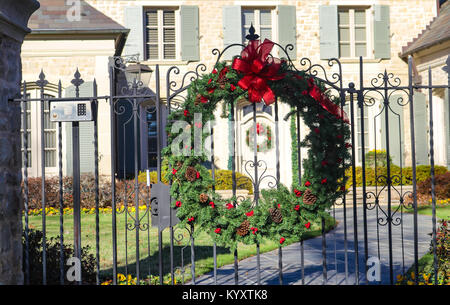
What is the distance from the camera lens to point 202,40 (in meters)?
13.9

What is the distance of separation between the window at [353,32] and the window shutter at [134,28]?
561 centimetres

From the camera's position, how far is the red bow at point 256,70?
4258mm

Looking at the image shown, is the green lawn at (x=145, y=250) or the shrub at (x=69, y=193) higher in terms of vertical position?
the shrub at (x=69, y=193)

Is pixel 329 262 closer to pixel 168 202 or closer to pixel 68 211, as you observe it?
pixel 168 202

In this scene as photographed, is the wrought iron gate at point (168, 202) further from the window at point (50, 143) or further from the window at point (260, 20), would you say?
the window at point (260, 20)

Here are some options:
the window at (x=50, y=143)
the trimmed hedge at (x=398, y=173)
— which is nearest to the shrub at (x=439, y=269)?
the trimmed hedge at (x=398, y=173)

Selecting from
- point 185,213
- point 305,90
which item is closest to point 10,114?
point 185,213

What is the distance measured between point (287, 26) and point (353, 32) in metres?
2.00

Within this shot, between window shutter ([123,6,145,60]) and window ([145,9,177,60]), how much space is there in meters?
0.32

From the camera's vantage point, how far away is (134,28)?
531 inches

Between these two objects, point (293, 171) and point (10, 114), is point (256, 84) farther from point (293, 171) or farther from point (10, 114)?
point (293, 171)

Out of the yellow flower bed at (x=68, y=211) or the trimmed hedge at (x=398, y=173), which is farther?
the trimmed hedge at (x=398, y=173)

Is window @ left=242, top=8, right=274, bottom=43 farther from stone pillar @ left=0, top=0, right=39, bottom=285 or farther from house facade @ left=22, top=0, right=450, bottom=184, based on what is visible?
stone pillar @ left=0, top=0, right=39, bottom=285

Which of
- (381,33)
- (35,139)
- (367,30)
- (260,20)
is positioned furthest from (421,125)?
(35,139)
